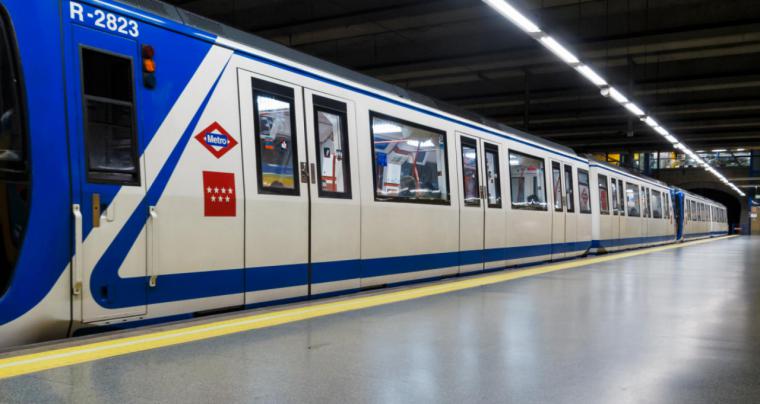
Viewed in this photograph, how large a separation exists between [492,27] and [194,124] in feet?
36.0

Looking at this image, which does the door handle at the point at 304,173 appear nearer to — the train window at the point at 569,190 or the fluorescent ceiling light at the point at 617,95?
the train window at the point at 569,190

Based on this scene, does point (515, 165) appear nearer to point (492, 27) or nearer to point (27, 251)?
point (492, 27)

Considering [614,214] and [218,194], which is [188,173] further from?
[614,214]

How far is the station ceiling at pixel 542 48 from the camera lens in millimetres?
12688

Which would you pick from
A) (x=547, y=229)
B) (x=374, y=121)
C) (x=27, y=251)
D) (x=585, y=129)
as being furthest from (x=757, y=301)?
(x=585, y=129)

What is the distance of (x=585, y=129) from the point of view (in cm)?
2712

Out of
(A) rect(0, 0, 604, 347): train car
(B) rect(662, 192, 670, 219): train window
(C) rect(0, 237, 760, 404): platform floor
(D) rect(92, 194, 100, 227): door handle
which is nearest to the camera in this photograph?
(C) rect(0, 237, 760, 404): platform floor

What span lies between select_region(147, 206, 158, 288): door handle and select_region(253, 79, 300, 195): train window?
109 centimetres

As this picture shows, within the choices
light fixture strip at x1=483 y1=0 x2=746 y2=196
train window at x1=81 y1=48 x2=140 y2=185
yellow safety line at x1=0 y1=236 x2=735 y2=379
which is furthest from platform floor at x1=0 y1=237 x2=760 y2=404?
light fixture strip at x1=483 y1=0 x2=746 y2=196

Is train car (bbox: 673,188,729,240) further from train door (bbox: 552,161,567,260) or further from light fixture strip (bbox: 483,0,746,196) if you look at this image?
train door (bbox: 552,161,567,260)

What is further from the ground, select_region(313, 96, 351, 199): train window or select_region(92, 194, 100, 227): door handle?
select_region(313, 96, 351, 199): train window

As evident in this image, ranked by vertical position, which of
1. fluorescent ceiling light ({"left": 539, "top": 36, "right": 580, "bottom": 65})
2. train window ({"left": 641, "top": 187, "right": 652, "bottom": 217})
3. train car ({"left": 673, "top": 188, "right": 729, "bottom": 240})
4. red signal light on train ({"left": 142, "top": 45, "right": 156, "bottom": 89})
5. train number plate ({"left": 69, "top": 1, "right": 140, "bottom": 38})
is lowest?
train car ({"left": 673, "top": 188, "right": 729, "bottom": 240})

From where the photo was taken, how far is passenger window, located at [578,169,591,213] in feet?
46.6

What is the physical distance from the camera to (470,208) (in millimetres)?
8891
